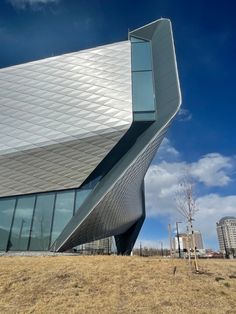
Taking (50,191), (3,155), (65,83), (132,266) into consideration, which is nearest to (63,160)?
(50,191)

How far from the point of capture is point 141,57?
78.4 ft

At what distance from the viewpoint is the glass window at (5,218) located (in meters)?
19.7

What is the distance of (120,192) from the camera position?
1894 cm

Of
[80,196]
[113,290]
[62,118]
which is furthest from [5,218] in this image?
[113,290]

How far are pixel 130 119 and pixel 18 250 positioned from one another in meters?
11.9

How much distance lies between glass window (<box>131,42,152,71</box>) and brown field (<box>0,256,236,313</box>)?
56.4 ft

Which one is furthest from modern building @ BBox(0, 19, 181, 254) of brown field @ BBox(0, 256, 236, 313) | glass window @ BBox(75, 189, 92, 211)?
brown field @ BBox(0, 256, 236, 313)

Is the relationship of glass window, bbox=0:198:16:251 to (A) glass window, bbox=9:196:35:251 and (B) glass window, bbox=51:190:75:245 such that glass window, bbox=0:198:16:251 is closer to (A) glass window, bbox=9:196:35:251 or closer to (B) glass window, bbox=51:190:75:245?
(A) glass window, bbox=9:196:35:251

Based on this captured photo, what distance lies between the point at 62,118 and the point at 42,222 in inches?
308

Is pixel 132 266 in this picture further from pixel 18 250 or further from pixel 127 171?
pixel 18 250

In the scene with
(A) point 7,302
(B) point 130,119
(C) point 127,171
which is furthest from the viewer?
(B) point 130,119

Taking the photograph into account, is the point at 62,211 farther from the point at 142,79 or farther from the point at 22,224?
the point at 142,79

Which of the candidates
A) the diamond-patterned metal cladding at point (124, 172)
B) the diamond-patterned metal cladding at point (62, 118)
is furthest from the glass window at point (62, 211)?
the diamond-patterned metal cladding at point (62, 118)

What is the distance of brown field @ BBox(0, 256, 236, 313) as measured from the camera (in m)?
6.46
